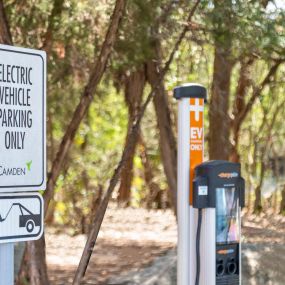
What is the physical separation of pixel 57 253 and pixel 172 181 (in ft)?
7.97

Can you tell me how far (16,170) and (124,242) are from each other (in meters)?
10.5

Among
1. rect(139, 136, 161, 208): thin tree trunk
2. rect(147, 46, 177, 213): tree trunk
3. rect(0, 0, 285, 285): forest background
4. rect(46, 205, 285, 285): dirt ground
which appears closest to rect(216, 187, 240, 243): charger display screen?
rect(0, 0, 285, 285): forest background

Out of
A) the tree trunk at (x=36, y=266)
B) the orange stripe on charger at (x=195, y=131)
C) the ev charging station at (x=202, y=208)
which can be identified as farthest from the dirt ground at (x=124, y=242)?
the orange stripe on charger at (x=195, y=131)

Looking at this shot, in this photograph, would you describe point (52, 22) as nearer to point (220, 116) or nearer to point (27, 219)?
point (220, 116)

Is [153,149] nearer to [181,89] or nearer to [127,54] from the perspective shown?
[127,54]

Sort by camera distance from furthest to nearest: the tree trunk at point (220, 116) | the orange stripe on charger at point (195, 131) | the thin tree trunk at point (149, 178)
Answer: the thin tree trunk at point (149, 178) < the tree trunk at point (220, 116) < the orange stripe on charger at point (195, 131)

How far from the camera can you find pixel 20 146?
11.9ft

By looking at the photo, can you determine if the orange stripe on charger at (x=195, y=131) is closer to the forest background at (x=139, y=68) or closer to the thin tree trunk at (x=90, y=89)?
the forest background at (x=139, y=68)

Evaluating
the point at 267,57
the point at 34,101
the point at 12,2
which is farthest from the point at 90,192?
the point at 34,101

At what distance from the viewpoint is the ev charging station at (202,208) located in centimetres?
573

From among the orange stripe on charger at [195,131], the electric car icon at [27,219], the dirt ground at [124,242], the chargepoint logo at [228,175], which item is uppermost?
the orange stripe on charger at [195,131]

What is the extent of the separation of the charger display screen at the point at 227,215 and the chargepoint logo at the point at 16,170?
7.79 feet

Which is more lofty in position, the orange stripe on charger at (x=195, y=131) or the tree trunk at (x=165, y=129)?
the tree trunk at (x=165, y=129)

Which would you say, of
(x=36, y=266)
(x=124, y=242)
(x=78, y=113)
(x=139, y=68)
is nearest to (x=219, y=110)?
(x=139, y=68)
